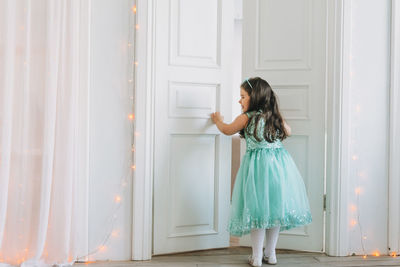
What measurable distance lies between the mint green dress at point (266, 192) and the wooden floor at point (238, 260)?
252 mm

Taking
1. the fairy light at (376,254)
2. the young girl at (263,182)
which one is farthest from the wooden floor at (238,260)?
the young girl at (263,182)

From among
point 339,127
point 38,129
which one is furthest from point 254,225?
point 38,129

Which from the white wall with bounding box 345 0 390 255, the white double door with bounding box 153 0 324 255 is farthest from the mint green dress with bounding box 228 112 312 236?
the white wall with bounding box 345 0 390 255

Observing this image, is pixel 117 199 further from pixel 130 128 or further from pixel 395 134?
pixel 395 134

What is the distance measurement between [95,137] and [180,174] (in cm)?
60

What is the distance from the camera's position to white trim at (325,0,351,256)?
294cm

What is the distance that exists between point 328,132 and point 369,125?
265 millimetres

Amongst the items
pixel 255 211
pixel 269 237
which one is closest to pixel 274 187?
pixel 255 211

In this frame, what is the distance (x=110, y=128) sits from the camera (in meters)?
2.74

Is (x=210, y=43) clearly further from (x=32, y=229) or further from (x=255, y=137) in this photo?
(x=32, y=229)

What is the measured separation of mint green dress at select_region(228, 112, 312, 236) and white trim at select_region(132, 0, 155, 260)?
0.51 m

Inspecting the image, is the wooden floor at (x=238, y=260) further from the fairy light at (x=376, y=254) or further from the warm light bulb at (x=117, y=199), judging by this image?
the warm light bulb at (x=117, y=199)

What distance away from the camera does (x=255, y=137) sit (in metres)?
2.73

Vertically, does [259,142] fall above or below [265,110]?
below
